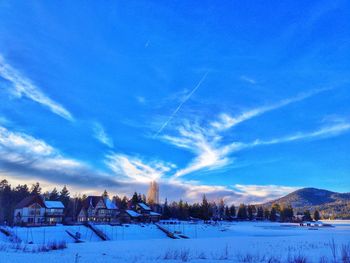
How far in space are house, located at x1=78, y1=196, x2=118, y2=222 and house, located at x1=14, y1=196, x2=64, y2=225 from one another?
8.90m

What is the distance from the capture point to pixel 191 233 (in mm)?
78188

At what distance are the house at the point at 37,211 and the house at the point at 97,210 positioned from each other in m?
8.90

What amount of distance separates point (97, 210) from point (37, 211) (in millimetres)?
19150

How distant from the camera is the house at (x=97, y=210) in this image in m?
91.8

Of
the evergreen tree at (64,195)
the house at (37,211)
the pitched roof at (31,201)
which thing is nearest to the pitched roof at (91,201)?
the house at (37,211)

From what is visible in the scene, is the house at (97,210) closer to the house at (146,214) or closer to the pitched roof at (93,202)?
the pitched roof at (93,202)

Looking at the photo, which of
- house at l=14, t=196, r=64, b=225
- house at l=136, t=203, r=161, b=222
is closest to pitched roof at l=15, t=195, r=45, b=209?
house at l=14, t=196, r=64, b=225

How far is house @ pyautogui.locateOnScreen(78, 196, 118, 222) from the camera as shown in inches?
3612

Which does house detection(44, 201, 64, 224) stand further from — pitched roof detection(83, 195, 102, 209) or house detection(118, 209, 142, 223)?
house detection(118, 209, 142, 223)

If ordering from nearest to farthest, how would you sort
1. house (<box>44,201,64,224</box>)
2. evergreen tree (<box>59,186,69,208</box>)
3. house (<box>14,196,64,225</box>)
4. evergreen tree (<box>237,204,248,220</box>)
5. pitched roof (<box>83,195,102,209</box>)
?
house (<box>14,196,64,225</box>) → house (<box>44,201,64,224</box>) → pitched roof (<box>83,195,102,209</box>) → evergreen tree (<box>59,186,69,208</box>) → evergreen tree (<box>237,204,248,220</box>)

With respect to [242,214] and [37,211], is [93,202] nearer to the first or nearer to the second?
[37,211]

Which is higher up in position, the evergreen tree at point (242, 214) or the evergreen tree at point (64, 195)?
the evergreen tree at point (64, 195)

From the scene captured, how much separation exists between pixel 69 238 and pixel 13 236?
30.0 ft

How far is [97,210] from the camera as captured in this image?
3762 inches
